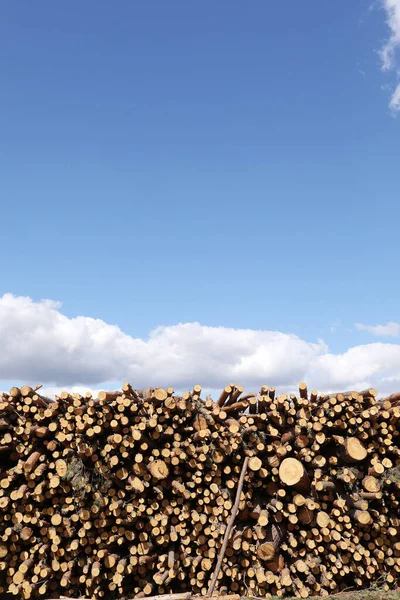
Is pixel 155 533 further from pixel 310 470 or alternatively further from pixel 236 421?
pixel 310 470

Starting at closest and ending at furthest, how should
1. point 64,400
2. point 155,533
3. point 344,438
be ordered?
point 155,533
point 64,400
point 344,438

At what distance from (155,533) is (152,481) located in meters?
0.75

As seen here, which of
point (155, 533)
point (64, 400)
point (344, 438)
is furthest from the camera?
point (344, 438)

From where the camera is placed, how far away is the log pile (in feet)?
23.3

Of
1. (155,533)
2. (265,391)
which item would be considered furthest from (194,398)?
(155,533)

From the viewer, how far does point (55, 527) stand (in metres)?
7.12

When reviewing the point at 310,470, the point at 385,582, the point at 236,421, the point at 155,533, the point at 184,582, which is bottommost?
the point at 385,582

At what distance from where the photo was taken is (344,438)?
8.08 metres

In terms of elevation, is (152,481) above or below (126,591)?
above

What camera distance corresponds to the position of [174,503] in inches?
285

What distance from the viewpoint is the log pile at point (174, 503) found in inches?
280

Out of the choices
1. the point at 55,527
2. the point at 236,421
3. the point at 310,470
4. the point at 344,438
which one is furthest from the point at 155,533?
the point at 344,438

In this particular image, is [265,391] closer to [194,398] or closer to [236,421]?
[236,421]

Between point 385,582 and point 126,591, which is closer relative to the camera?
point 126,591
